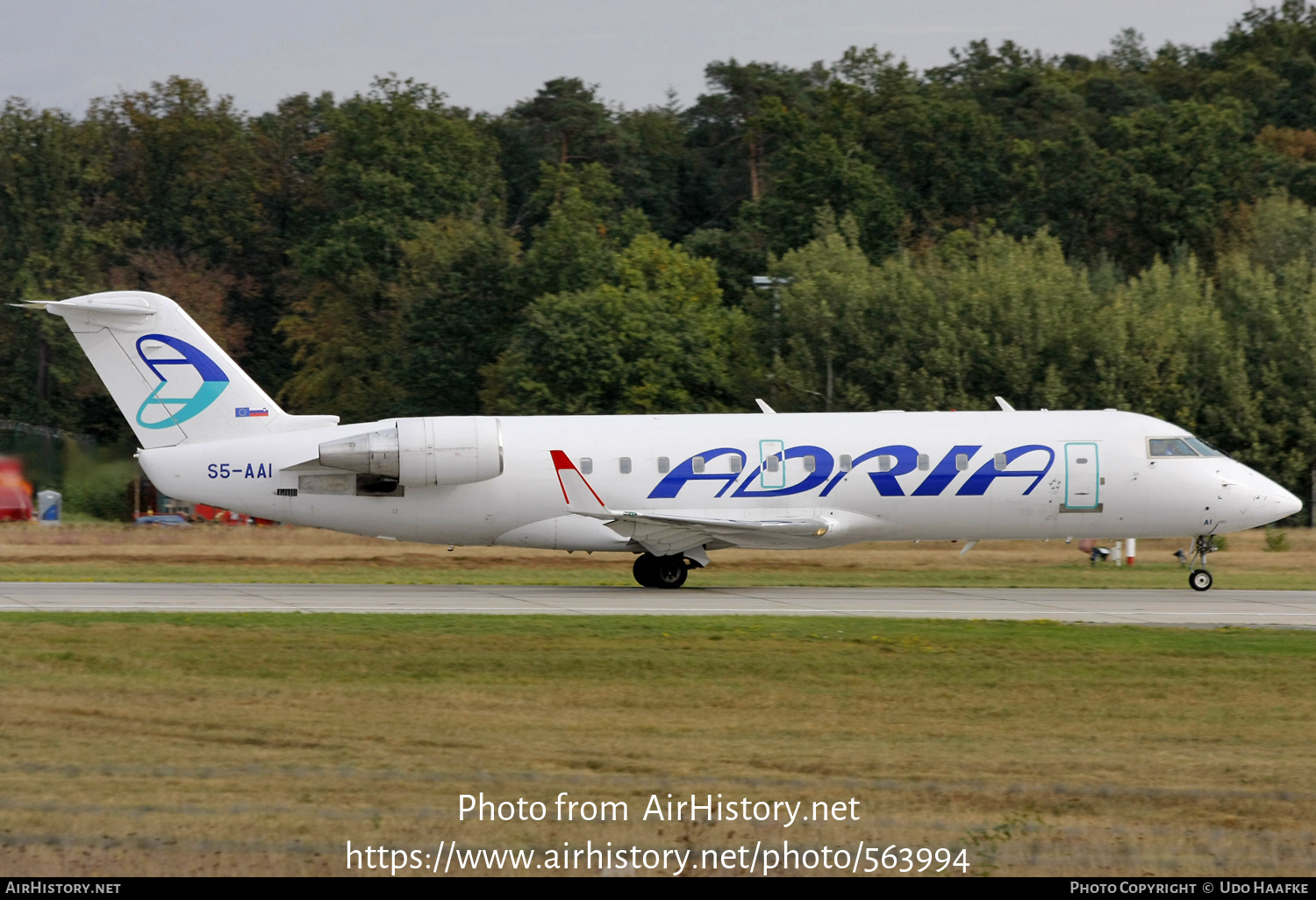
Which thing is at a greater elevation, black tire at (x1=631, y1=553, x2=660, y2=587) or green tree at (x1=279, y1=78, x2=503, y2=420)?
green tree at (x1=279, y1=78, x2=503, y2=420)

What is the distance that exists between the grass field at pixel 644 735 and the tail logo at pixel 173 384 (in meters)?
6.39

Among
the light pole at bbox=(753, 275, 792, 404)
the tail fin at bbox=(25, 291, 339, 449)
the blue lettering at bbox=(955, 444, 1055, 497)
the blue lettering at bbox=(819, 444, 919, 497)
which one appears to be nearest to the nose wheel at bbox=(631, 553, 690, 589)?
the blue lettering at bbox=(819, 444, 919, 497)

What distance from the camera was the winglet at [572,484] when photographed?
26.3 metres

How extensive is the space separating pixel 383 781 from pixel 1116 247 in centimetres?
6741

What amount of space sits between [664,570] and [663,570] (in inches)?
0.6

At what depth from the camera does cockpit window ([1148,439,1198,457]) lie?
1072 inches

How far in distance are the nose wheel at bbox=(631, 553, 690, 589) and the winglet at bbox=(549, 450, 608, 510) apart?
5.26 ft

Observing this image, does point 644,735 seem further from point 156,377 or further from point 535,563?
point 535,563

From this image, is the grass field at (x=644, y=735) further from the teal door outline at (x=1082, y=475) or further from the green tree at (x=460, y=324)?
the green tree at (x=460, y=324)

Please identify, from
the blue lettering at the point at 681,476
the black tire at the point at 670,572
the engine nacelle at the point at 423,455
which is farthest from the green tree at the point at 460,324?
the blue lettering at the point at 681,476

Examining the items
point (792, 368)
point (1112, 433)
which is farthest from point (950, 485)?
point (792, 368)

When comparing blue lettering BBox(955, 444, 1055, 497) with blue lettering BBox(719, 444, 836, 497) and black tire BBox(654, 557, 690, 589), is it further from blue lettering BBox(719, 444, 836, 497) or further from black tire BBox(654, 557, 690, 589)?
black tire BBox(654, 557, 690, 589)

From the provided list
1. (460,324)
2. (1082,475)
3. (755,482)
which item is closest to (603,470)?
(755,482)

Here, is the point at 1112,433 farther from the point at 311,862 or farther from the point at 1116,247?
the point at 1116,247
